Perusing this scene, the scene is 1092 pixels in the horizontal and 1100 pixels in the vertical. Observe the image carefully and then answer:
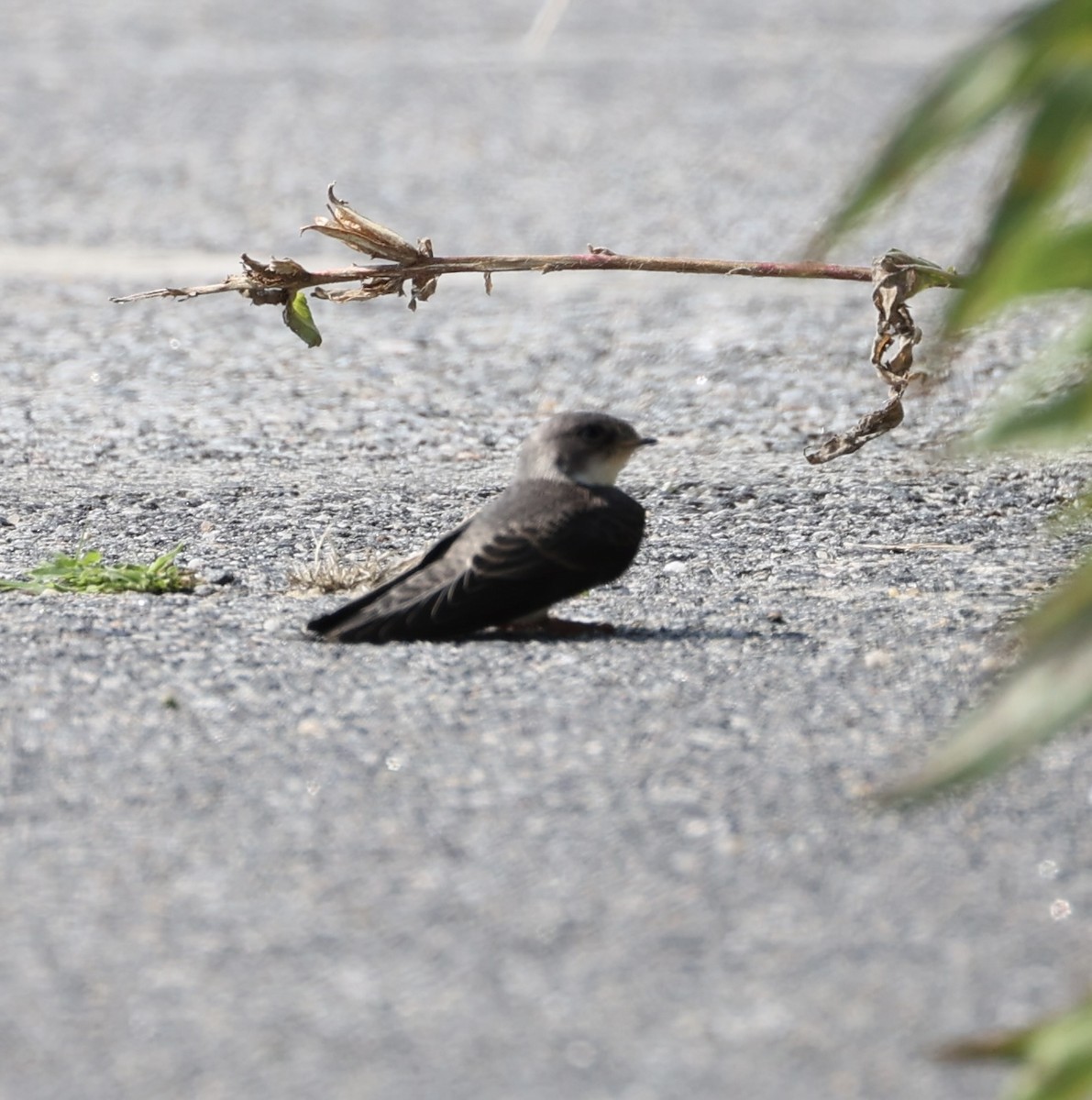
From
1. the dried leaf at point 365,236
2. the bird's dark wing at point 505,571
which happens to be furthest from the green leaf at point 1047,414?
the dried leaf at point 365,236

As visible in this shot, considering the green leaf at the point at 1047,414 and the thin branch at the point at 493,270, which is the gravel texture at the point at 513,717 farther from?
the green leaf at the point at 1047,414

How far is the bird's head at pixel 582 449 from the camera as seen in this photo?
15.7 feet

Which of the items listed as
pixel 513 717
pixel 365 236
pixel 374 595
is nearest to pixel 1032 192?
pixel 513 717

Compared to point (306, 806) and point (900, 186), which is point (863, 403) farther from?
point (900, 186)

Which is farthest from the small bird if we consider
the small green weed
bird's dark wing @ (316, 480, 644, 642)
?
the small green weed

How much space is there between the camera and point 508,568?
4.41 meters

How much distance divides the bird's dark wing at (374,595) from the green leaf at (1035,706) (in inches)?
86.4

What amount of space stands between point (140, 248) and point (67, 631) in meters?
5.99

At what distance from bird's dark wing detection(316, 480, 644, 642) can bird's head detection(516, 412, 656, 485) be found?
177 millimetres

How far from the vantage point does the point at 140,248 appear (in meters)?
10.2

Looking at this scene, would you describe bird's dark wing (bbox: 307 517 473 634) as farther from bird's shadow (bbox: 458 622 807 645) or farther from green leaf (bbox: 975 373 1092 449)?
green leaf (bbox: 975 373 1092 449)

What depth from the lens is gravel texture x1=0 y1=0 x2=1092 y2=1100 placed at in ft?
9.21

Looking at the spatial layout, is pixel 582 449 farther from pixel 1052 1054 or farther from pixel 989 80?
pixel 1052 1054

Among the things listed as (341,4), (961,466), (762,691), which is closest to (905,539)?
(961,466)
